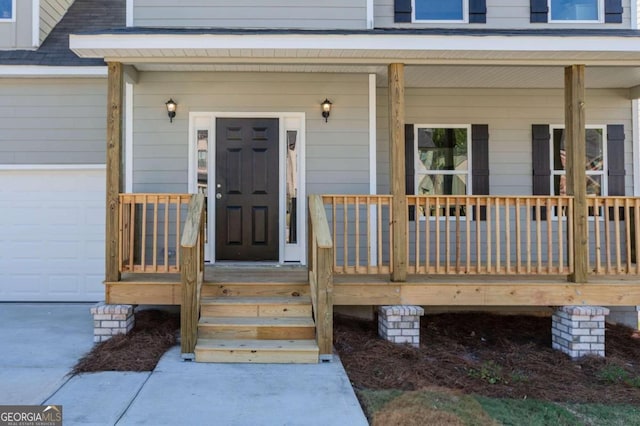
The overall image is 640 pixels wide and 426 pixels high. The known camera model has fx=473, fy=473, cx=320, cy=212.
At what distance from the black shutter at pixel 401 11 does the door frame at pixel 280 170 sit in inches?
68.3

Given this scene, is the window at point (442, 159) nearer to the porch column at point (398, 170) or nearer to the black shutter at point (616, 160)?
the porch column at point (398, 170)

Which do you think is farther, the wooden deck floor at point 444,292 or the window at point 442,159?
the window at point 442,159

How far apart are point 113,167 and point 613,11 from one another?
6298 mm

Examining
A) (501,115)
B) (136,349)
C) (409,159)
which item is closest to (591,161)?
(501,115)

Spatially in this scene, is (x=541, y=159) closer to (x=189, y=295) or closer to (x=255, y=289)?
(x=255, y=289)

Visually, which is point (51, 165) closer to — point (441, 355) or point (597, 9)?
point (441, 355)

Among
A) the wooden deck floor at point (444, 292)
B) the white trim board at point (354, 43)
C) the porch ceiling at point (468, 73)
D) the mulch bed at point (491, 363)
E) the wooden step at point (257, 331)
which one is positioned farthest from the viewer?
the porch ceiling at point (468, 73)

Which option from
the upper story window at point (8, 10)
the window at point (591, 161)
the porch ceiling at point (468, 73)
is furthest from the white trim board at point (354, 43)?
the upper story window at point (8, 10)

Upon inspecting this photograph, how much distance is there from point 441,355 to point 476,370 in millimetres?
413

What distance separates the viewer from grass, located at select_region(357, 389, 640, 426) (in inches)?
122

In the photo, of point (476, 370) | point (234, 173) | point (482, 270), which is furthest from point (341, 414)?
point (234, 173)

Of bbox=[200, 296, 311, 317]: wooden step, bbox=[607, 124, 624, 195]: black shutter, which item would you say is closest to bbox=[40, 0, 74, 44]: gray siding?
bbox=[200, 296, 311, 317]: wooden step

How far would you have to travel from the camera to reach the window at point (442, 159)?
6266 mm

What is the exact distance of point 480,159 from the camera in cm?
620
